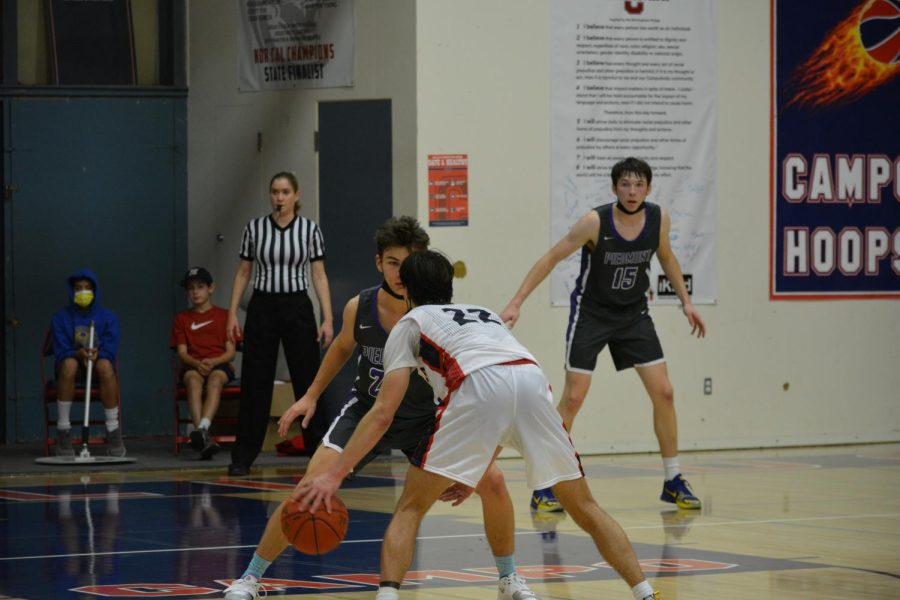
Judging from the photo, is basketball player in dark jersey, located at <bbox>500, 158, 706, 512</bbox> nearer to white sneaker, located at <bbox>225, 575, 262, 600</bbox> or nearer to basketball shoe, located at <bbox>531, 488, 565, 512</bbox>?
basketball shoe, located at <bbox>531, 488, 565, 512</bbox>

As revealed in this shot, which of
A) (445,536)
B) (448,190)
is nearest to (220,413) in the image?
(448,190)

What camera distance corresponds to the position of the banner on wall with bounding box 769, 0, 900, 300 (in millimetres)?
15219

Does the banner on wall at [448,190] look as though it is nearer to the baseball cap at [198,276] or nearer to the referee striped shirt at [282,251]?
the referee striped shirt at [282,251]

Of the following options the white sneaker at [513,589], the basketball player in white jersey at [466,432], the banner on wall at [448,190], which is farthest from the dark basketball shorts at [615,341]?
the basketball player in white jersey at [466,432]

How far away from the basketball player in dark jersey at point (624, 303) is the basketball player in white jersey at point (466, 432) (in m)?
4.24

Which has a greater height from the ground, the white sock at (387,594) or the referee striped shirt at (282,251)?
the referee striped shirt at (282,251)

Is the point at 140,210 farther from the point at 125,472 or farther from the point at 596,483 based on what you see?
the point at 596,483

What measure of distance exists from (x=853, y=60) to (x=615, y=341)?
6.22 metres

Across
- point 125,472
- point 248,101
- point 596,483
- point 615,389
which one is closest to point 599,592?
point 596,483

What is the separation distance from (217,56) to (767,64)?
16.3ft

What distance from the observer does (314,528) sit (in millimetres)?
6102

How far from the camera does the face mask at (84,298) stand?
13.6 metres

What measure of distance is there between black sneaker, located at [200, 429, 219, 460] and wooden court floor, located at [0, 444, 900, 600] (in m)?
0.43

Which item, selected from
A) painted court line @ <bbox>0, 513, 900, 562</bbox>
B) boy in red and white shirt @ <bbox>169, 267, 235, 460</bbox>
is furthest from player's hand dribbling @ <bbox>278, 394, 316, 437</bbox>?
boy in red and white shirt @ <bbox>169, 267, 235, 460</bbox>
